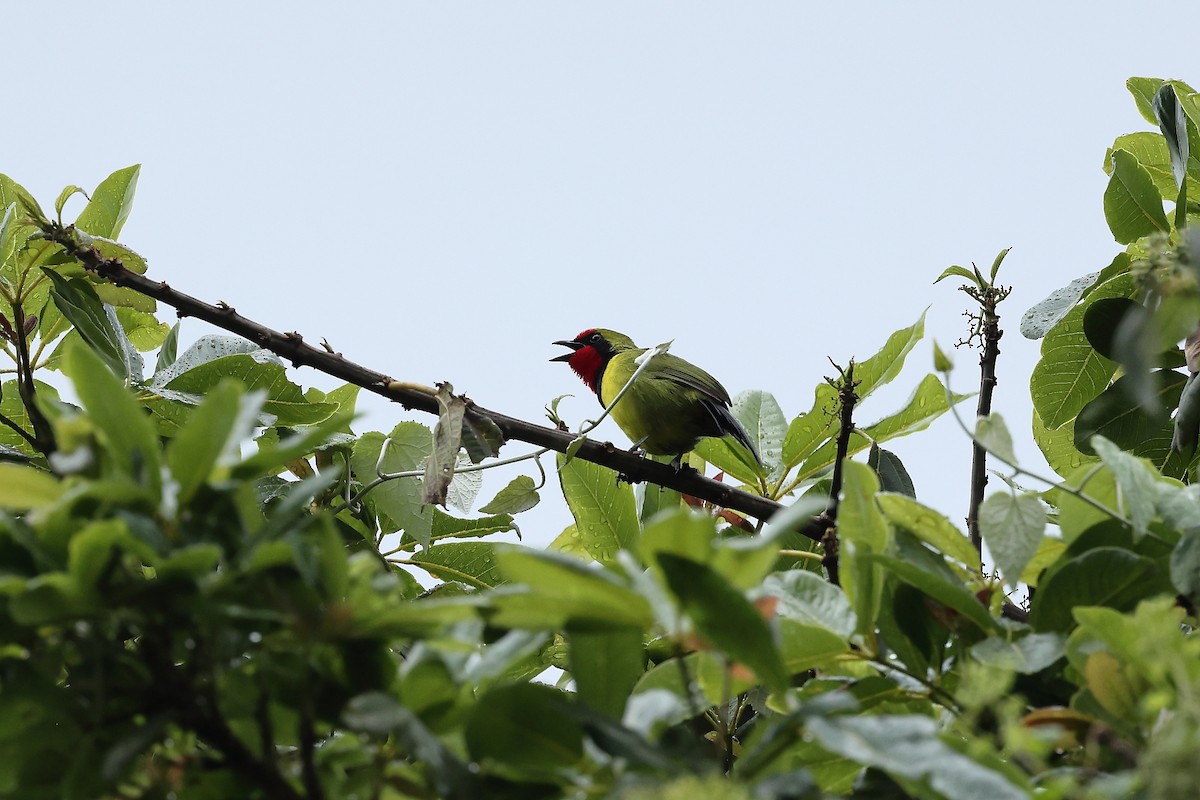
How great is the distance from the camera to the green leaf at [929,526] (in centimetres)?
106

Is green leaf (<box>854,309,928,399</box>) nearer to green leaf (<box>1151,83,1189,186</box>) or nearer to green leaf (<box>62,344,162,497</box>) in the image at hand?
green leaf (<box>1151,83,1189,186</box>)

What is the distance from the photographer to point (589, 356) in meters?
5.22

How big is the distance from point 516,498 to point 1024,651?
104cm

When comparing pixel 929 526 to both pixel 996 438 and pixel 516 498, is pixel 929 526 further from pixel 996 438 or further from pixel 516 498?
pixel 516 498

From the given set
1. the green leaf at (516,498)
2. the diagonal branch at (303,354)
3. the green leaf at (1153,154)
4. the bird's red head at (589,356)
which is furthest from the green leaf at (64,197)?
the bird's red head at (589,356)

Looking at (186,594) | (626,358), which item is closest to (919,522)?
(186,594)

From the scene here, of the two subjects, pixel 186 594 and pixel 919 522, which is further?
pixel 919 522

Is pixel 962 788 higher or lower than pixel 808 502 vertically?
lower

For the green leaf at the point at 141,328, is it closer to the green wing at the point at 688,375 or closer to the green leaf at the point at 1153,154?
the green wing at the point at 688,375

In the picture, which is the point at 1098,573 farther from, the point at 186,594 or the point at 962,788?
the point at 186,594

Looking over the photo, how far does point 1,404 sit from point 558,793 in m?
1.60

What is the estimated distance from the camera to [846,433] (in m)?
1.43

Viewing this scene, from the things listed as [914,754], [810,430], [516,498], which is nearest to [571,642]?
[914,754]

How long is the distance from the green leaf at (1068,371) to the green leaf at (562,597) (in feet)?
5.47
